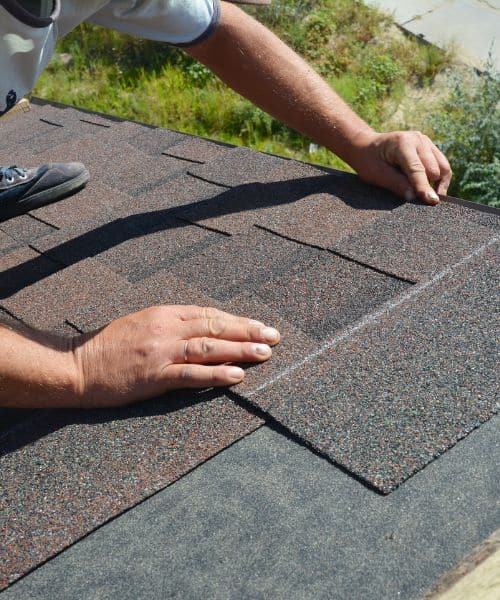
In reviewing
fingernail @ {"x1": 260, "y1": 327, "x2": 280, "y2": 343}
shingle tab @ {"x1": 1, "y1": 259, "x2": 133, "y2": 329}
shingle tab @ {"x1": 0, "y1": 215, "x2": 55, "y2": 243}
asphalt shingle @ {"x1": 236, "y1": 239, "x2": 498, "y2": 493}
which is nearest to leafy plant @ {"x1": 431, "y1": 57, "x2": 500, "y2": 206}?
shingle tab @ {"x1": 0, "y1": 215, "x2": 55, "y2": 243}

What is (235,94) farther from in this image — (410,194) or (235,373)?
(235,373)

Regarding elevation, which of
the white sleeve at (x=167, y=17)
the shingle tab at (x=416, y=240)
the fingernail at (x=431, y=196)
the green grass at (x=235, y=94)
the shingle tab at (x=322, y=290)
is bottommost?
the green grass at (x=235, y=94)

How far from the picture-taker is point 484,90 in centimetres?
573

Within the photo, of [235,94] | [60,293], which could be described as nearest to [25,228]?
[60,293]

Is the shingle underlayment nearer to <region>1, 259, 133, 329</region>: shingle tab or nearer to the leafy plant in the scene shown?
<region>1, 259, 133, 329</region>: shingle tab

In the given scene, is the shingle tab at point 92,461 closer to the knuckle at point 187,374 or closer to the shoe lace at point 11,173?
the knuckle at point 187,374

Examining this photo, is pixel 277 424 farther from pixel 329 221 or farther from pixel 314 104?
pixel 314 104

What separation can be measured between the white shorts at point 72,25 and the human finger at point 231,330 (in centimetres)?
108

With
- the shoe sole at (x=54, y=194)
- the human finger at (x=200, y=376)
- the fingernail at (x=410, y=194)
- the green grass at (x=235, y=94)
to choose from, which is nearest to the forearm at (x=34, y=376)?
the human finger at (x=200, y=376)

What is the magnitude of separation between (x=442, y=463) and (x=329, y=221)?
46.6 inches

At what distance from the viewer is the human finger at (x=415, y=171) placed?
2.41 meters

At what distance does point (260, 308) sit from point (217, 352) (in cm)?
30

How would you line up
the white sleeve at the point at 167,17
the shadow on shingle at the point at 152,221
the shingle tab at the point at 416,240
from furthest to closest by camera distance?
the shadow on shingle at the point at 152,221 < the white sleeve at the point at 167,17 < the shingle tab at the point at 416,240

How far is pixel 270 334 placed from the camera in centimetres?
184
